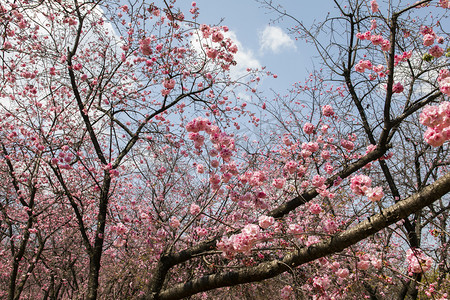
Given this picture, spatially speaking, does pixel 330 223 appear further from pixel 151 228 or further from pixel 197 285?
pixel 151 228

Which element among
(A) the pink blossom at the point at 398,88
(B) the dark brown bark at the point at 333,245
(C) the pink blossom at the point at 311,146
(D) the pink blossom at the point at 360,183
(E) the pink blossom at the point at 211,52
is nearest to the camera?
(B) the dark brown bark at the point at 333,245

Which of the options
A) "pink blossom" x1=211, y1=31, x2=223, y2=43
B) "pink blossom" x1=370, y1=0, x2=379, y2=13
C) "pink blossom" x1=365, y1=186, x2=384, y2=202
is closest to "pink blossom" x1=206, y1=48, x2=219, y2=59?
"pink blossom" x1=211, y1=31, x2=223, y2=43

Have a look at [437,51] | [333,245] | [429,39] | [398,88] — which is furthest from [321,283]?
[429,39]

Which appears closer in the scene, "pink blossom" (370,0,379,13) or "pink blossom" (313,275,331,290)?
"pink blossom" (313,275,331,290)

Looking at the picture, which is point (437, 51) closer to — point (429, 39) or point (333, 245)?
point (429, 39)

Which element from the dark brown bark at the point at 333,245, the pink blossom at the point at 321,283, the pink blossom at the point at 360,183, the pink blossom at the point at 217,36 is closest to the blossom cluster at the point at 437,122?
the dark brown bark at the point at 333,245

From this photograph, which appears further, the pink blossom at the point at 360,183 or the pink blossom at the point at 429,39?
the pink blossom at the point at 429,39

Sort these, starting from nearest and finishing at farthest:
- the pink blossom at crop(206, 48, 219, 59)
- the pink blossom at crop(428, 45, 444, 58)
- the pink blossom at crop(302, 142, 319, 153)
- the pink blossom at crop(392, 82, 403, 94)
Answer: the pink blossom at crop(428, 45, 444, 58)
the pink blossom at crop(392, 82, 403, 94)
the pink blossom at crop(206, 48, 219, 59)
the pink blossom at crop(302, 142, 319, 153)

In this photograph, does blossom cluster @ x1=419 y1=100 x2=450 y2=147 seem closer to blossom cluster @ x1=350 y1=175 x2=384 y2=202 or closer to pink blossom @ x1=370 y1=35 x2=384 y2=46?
blossom cluster @ x1=350 y1=175 x2=384 y2=202

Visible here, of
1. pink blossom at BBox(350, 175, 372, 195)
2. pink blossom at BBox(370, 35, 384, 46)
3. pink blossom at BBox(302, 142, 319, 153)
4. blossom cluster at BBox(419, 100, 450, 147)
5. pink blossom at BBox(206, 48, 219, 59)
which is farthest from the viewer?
pink blossom at BBox(302, 142, 319, 153)

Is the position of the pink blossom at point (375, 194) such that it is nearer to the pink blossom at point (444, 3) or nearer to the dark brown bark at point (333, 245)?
the dark brown bark at point (333, 245)

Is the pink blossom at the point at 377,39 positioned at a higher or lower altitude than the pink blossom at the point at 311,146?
higher

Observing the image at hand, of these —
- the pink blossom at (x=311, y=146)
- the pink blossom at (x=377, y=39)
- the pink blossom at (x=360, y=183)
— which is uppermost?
the pink blossom at (x=377, y=39)

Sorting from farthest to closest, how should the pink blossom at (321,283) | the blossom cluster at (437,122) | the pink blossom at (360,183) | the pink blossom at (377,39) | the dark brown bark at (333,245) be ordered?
the pink blossom at (377,39), the pink blossom at (321,283), the pink blossom at (360,183), the dark brown bark at (333,245), the blossom cluster at (437,122)
